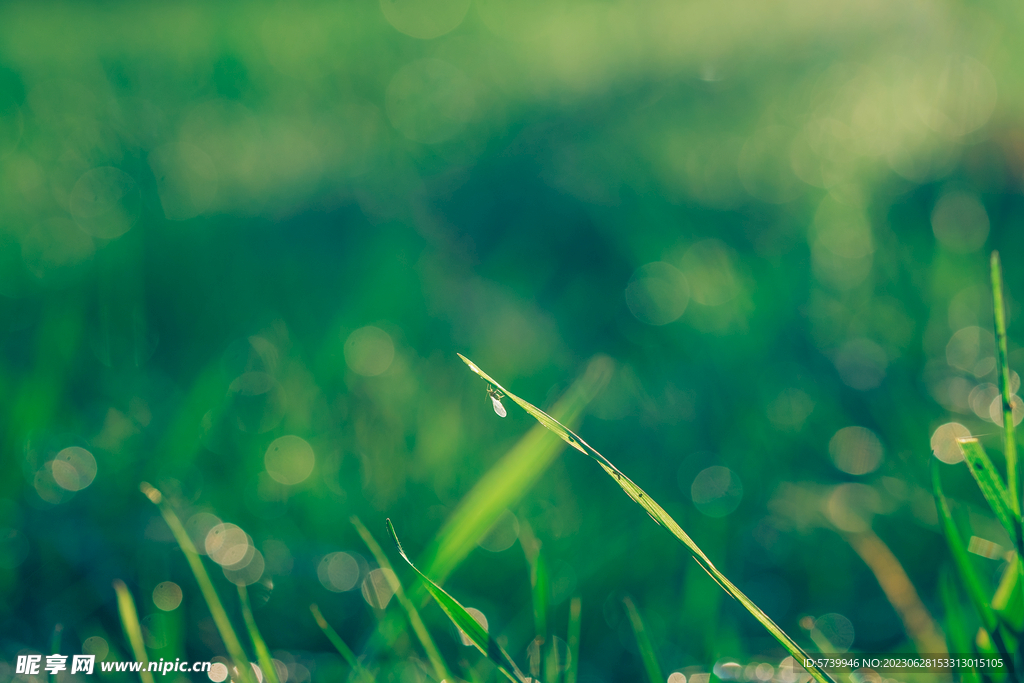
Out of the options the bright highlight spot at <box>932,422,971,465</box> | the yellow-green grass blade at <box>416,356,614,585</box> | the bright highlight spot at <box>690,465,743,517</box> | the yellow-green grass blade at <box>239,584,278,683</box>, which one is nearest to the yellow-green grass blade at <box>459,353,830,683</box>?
the yellow-green grass blade at <box>416,356,614,585</box>

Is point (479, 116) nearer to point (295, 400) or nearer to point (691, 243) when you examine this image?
point (691, 243)

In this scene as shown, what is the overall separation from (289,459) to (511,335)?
290 millimetres

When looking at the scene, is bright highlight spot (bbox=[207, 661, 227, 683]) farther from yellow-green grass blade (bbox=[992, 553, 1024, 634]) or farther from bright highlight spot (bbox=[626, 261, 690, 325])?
bright highlight spot (bbox=[626, 261, 690, 325])

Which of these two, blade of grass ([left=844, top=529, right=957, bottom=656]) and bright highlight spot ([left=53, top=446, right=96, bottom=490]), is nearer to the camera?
blade of grass ([left=844, top=529, right=957, bottom=656])

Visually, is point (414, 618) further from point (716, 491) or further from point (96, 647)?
point (716, 491)

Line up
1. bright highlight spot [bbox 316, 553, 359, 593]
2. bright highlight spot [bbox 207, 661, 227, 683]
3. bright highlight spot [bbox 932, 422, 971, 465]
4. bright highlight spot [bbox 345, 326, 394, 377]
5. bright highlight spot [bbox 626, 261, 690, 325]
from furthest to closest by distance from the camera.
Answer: bright highlight spot [bbox 626, 261, 690, 325], bright highlight spot [bbox 345, 326, 394, 377], bright highlight spot [bbox 932, 422, 971, 465], bright highlight spot [bbox 316, 553, 359, 593], bright highlight spot [bbox 207, 661, 227, 683]

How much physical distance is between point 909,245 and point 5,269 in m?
1.13

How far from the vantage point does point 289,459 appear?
1.97ft

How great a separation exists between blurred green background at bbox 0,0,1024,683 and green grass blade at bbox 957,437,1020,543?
14cm

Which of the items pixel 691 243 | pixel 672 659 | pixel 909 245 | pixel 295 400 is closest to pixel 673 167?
pixel 691 243

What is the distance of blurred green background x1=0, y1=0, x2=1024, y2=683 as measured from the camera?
1.66ft

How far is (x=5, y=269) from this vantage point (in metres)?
0.82

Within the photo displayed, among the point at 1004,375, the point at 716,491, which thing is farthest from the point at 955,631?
the point at 716,491

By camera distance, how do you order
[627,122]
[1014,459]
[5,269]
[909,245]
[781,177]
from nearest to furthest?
[1014,459] → [5,269] → [909,245] → [781,177] → [627,122]
